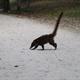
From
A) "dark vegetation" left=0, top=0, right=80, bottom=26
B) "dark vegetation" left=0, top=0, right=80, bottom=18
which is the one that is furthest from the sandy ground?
"dark vegetation" left=0, top=0, right=80, bottom=18

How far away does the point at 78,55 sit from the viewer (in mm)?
10125

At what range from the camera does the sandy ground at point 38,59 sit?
776cm

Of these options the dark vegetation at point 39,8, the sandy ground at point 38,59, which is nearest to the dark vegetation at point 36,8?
the dark vegetation at point 39,8

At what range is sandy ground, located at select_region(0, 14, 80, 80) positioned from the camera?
25.5 ft

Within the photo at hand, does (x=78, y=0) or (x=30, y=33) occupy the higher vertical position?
(x=30, y=33)

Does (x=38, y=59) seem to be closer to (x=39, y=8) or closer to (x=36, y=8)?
(x=39, y=8)

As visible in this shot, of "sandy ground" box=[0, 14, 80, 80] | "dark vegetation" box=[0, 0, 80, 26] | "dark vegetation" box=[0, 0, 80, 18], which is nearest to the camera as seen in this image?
"sandy ground" box=[0, 14, 80, 80]

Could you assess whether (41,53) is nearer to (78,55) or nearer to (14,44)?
(78,55)

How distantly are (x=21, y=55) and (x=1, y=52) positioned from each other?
860 millimetres

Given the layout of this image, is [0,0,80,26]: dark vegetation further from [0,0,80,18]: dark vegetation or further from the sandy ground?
the sandy ground

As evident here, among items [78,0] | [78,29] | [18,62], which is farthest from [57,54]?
[78,0]

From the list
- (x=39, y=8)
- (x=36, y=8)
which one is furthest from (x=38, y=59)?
(x=36, y=8)

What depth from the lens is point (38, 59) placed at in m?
9.51

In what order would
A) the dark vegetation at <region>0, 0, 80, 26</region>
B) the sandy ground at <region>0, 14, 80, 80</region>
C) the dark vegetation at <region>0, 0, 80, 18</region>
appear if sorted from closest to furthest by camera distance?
1. the sandy ground at <region>0, 14, 80, 80</region>
2. the dark vegetation at <region>0, 0, 80, 26</region>
3. the dark vegetation at <region>0, 0, 80, 18</region>
